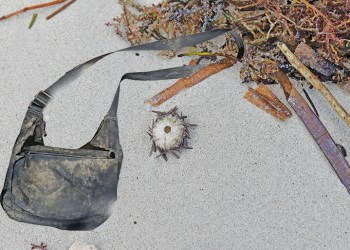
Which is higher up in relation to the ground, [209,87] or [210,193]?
[209,87]

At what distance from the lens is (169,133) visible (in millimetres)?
3023

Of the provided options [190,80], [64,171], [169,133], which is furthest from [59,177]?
[190,80]

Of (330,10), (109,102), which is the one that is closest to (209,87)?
(109,102)

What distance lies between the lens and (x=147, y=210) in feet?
10.3

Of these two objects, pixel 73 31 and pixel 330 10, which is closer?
pixel 330 10

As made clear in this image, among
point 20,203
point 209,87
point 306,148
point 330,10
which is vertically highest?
point 330,10

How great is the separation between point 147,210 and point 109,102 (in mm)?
721

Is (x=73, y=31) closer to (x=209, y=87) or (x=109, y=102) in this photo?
(x=109, y=102)

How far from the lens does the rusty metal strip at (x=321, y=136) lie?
3.04 m

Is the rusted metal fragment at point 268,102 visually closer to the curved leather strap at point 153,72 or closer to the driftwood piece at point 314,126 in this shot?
the driftwood piece at point 314,126

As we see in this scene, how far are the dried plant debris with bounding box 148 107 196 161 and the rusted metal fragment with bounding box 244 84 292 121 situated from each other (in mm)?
418

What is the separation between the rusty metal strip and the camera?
3039mm

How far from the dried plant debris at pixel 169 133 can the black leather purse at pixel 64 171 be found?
258 mm

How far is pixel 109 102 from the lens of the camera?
322cm
